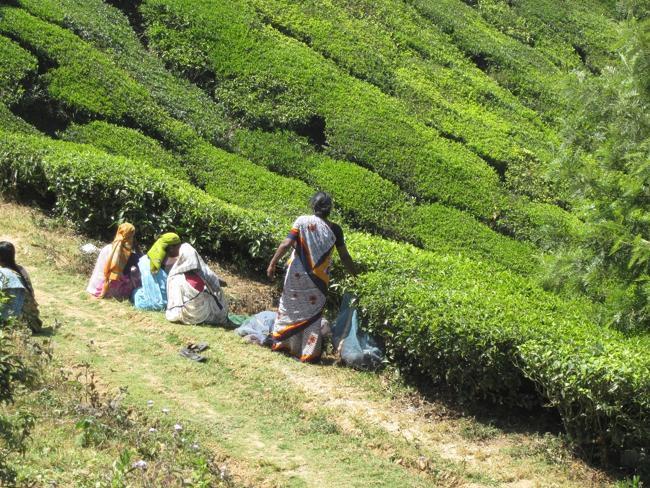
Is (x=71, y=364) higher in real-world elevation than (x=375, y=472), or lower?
lower

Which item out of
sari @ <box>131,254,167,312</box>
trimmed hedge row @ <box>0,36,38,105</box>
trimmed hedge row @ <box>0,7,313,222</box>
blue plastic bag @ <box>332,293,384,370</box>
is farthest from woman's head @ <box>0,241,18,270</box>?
trimmed hedge row @ <box>0,36,38,105</box>

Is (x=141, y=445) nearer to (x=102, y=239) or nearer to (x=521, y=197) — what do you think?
(x=102, y=239)

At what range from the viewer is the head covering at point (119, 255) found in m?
9.75

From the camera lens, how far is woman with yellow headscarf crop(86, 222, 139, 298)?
32.0 ft

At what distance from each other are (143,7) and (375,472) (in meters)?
12.8

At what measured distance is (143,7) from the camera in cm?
1756

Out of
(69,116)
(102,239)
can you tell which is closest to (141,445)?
(102,239)

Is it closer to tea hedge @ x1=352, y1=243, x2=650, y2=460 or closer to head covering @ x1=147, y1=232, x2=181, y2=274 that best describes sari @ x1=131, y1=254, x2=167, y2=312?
head covering @ x1=147, y1=232, x2=181, y2=274

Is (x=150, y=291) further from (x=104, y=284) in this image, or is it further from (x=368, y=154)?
(x=368, y=154)

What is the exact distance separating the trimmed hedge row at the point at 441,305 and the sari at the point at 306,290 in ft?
1.53

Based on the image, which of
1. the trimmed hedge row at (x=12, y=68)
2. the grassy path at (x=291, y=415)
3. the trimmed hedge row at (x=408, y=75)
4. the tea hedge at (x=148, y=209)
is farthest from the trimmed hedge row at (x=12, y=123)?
the trimmed hedge row at (x=408, y=75)

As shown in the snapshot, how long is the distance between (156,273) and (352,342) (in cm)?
220

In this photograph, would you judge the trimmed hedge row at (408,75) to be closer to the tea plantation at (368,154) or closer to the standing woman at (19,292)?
the tea plantation at (368,154)

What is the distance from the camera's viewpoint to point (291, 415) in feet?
25.3
